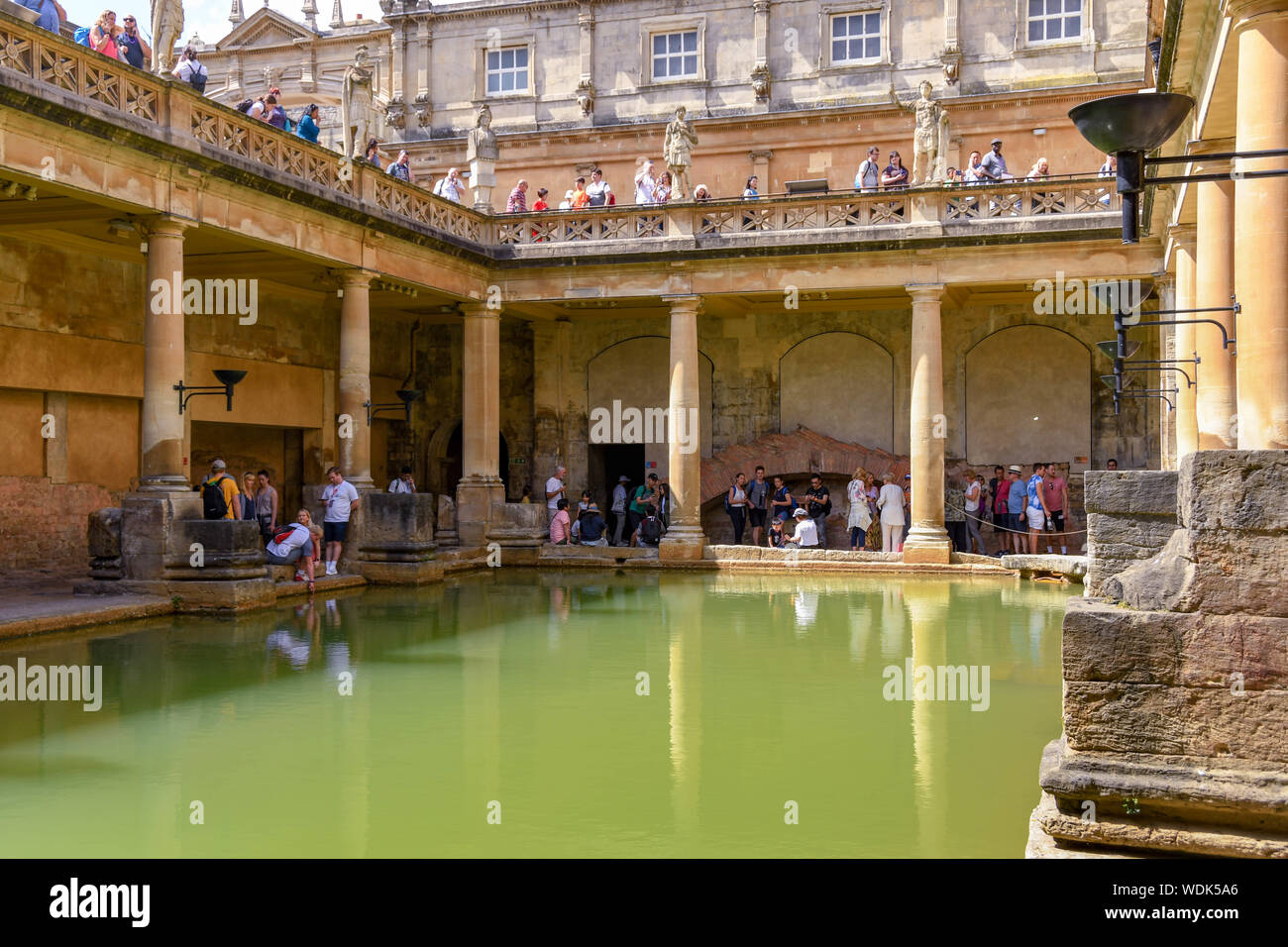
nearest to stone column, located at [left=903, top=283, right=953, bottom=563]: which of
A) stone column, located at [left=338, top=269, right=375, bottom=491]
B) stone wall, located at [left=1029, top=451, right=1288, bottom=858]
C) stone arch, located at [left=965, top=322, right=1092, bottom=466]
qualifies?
stone arch, located at [left=965, top=322, right=1092, bottom=466]

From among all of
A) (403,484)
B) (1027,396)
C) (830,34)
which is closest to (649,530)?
(403,484)

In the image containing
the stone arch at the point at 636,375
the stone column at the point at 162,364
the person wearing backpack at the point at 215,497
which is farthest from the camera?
the stone arch at the point at 636,375

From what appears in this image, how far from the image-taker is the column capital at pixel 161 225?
44.9 ft

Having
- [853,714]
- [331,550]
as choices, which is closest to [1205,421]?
[853,714]

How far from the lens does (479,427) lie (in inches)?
834

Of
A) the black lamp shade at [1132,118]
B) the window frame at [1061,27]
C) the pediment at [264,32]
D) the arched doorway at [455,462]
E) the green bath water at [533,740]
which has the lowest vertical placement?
the green bath water at [533,740]

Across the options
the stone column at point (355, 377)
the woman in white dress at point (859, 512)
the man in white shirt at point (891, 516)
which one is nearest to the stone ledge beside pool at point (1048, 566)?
the man in white shirt at point (891, 516)

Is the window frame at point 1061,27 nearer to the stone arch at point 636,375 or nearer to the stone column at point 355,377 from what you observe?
the stone arch at point 636,375

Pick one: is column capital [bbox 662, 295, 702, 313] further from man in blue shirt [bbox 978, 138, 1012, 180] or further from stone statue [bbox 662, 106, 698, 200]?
man in blue shirt [bbox 978, 138, 1012, 180]

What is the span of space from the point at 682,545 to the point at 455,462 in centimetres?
867

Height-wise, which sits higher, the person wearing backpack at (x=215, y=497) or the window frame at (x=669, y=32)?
the window frame at (x=669, y=32)

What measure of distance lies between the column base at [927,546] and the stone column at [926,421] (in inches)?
0.6

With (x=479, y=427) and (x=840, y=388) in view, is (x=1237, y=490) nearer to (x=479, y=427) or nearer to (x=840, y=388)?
(x=479, y=427)

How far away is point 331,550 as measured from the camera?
53.2 ft
